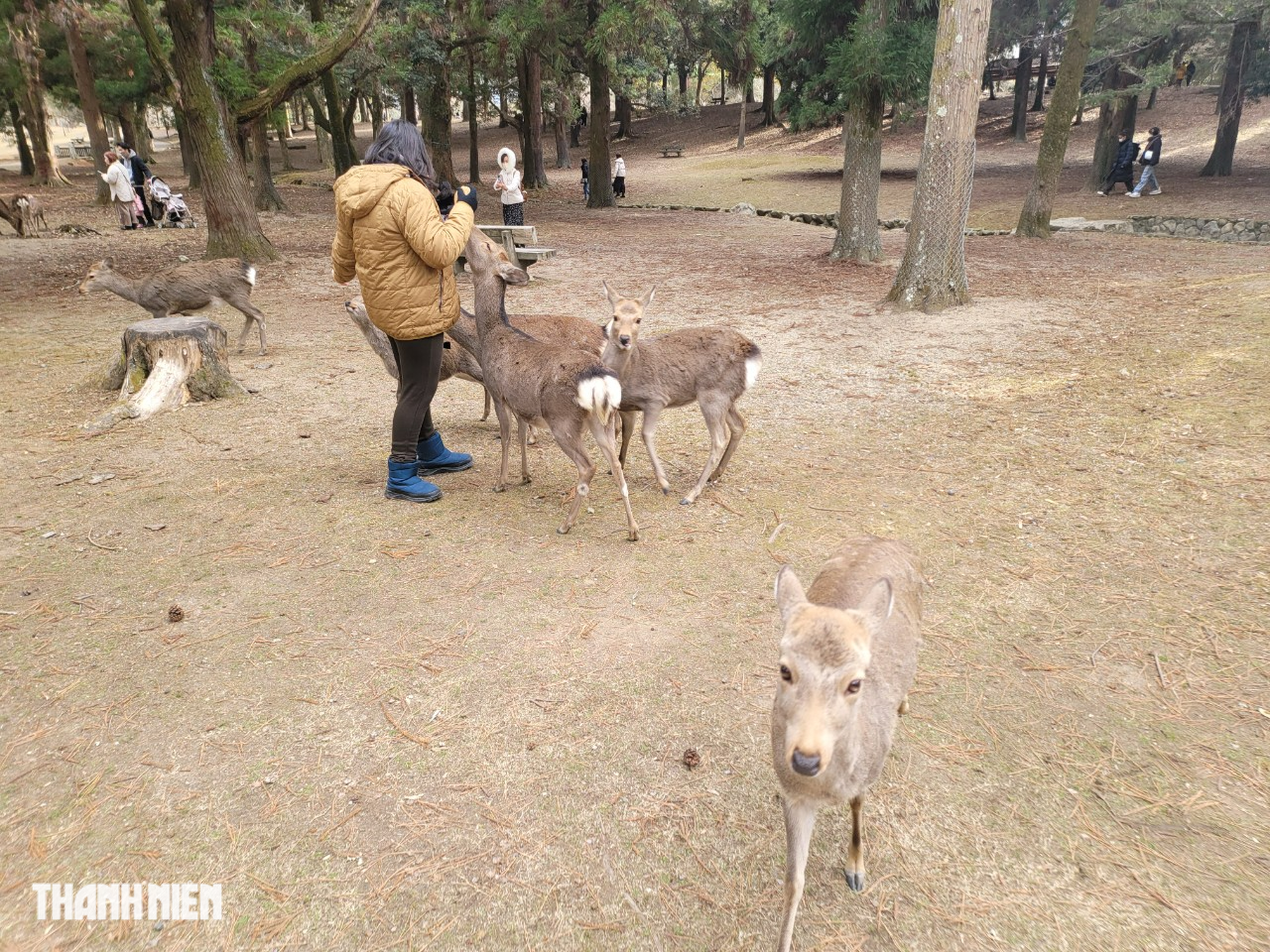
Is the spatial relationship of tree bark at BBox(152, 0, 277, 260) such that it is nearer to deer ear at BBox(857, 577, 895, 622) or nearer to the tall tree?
the tall tree

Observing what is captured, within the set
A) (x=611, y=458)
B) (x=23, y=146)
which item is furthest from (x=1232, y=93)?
(x=23, y=146)

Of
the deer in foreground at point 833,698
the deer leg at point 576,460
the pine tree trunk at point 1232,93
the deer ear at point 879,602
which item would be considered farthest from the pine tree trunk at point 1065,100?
the deer ear at point 879,602

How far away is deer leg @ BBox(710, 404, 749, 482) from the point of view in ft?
18.2

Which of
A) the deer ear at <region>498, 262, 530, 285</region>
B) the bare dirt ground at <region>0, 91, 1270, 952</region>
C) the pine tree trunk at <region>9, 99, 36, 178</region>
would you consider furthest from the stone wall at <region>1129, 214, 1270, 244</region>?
the pine tree trunk at <region>9, 99, 36, 178</region>

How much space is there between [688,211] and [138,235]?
14941 millimetres

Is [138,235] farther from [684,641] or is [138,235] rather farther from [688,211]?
[684,641]

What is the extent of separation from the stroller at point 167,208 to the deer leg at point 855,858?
2105 centimetres

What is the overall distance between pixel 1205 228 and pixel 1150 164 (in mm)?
5818

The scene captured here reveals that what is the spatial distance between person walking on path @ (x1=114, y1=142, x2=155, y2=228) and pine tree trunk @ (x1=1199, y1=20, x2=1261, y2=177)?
91.1ft

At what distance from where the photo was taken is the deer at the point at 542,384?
472cm

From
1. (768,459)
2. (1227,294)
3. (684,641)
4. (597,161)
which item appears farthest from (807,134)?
(684,641)

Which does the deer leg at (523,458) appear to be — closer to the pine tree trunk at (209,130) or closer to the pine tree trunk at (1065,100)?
the pine tree trunk at (209,130)

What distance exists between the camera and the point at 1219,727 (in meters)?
3.11

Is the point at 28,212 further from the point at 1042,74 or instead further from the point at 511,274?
the point at 1042,74
